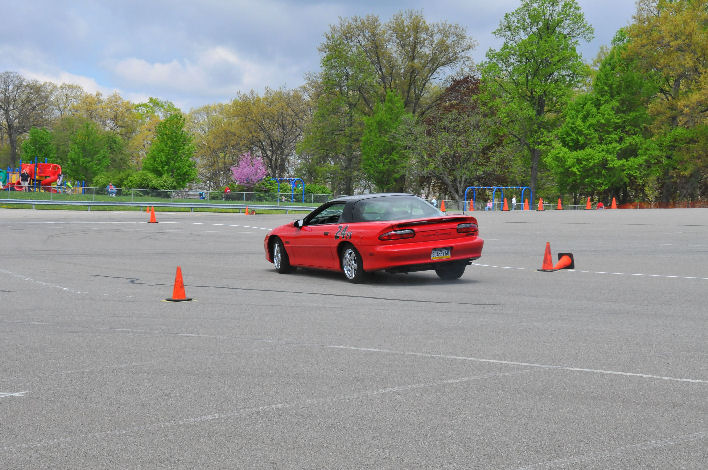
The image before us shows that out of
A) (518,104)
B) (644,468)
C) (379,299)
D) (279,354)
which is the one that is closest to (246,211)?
(518,104)

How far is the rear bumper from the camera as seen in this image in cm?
1198

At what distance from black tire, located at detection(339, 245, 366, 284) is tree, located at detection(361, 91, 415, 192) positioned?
58810 millimetres

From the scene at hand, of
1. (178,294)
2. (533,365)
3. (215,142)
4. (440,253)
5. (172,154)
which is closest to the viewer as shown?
(533,365)

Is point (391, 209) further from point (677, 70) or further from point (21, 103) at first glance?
point (21, 103)

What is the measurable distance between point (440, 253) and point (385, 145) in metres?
62.5

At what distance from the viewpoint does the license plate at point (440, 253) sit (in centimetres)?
1219

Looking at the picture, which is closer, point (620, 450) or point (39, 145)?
point (620, 450)

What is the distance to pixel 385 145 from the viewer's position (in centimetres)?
7412

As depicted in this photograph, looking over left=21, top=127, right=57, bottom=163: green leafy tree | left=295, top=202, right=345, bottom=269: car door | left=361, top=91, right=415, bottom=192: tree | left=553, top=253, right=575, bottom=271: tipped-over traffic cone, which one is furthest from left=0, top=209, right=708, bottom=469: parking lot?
left=21, top=127, right=57, bottom=163: green leafy tree

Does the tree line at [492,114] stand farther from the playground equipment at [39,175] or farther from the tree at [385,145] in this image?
the playground equipment at [39,175]

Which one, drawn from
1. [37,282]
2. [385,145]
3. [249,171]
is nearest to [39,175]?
[249,171]

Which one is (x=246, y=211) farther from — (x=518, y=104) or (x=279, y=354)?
(x=279, y=354)

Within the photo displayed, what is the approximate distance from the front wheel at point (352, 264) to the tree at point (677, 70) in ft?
188

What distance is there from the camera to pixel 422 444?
14.1ft
